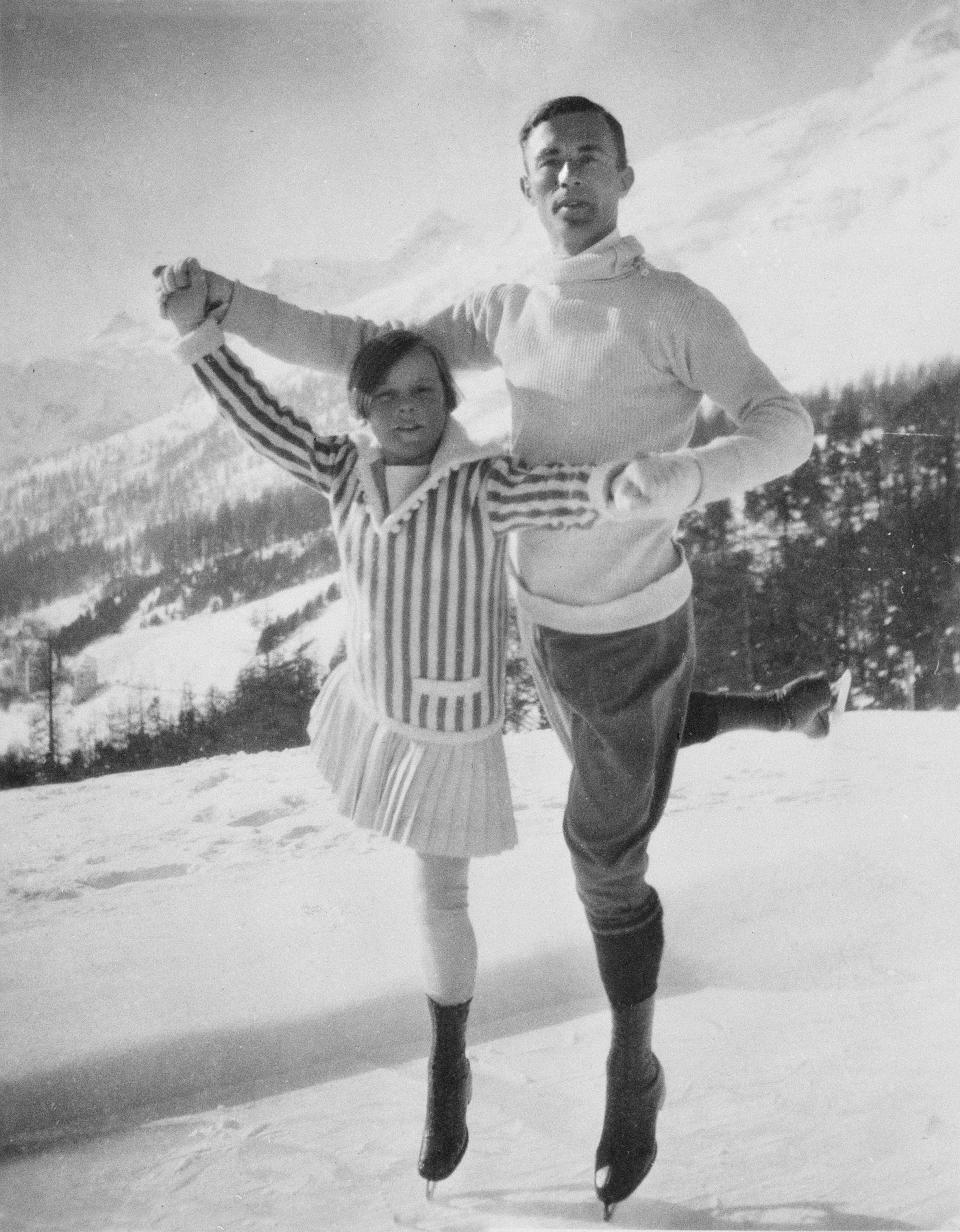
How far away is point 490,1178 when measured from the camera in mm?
1200

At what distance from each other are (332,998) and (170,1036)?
222 millimetres

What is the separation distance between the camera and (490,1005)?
1506mm

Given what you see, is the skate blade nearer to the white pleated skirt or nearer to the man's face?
the white pleated skirt

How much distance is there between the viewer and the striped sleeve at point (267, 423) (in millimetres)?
1087

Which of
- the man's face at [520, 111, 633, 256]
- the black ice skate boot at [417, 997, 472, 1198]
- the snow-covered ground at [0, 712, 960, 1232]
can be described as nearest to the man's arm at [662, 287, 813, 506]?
the man's face at [520, 111, 633, 256]

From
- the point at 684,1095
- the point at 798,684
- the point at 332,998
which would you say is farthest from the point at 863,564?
the point at 332,998

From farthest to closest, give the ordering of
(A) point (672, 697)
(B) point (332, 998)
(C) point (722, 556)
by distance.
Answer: (C) point (722, 556) → (B) point (332, 998) → (A) point (672, 697)

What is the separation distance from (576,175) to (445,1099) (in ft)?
3.37

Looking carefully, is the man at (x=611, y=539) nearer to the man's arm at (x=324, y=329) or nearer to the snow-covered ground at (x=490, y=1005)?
the man's arm at (x=324, y=329)

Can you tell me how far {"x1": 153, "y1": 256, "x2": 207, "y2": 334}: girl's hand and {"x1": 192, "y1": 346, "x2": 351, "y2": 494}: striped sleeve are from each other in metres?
0.05

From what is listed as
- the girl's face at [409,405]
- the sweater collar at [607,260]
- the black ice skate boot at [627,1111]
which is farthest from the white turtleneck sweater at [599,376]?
the black ice skate boot at [627,1111]

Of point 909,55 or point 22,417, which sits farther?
point 22,417

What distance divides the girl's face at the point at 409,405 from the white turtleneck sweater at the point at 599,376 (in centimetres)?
11

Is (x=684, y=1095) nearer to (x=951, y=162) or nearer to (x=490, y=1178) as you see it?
(x=490, y=1178)
